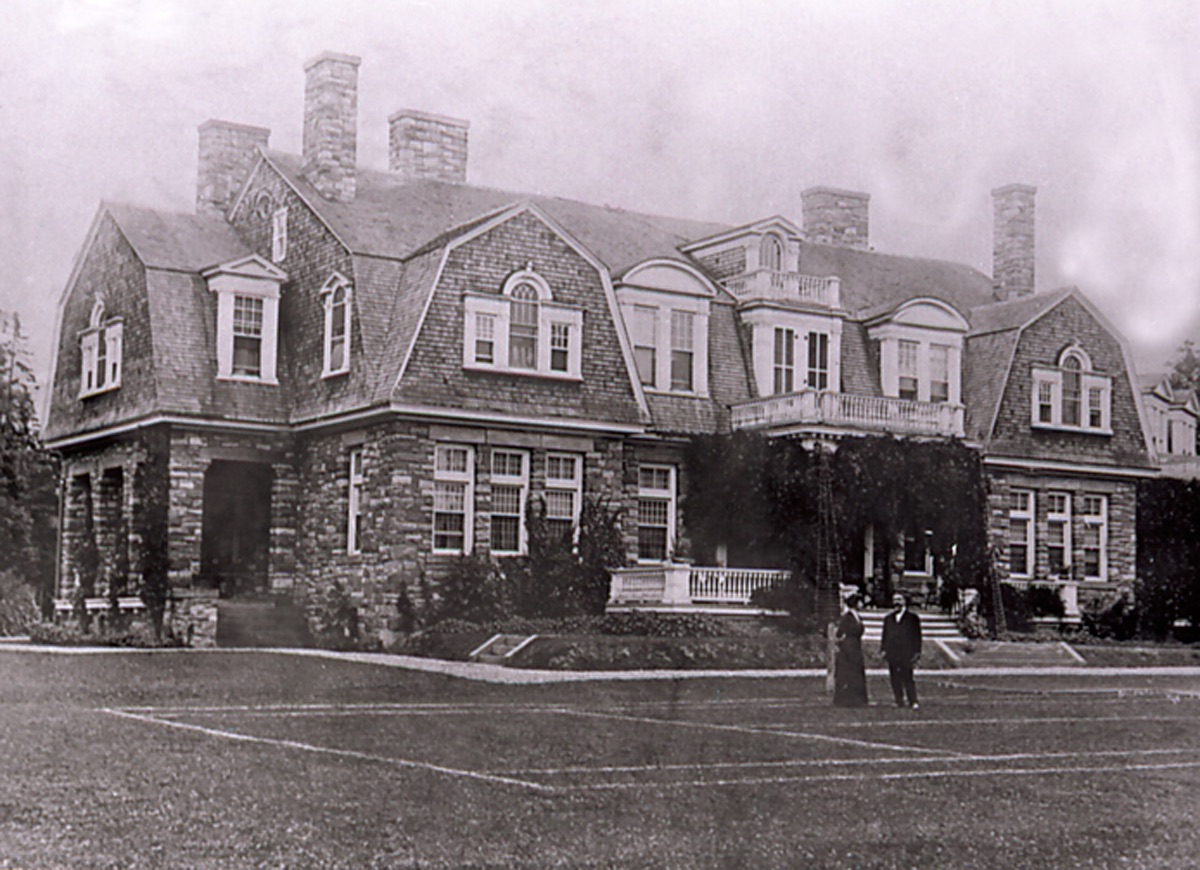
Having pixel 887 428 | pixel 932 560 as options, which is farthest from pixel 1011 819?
pixel 932 560

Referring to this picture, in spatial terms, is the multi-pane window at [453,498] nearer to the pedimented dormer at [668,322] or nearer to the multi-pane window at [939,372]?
the pedimented dormer at [668,322]

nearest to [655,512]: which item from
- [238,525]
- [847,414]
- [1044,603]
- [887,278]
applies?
[847,414]

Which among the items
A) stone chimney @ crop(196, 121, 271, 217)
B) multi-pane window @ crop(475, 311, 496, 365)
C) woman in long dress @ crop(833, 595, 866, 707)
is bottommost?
woman in long dress @ crop(833, 595, 866, 707)

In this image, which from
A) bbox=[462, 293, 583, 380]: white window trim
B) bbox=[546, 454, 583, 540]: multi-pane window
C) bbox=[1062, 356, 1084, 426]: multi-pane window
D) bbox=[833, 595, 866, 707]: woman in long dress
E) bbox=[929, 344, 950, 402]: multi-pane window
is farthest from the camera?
bbox=[1062, 356, 1084, 426]: multi-pane window

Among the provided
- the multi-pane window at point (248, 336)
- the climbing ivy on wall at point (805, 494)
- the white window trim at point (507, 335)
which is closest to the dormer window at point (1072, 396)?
the climbing ivy on wall at point (805, 494)

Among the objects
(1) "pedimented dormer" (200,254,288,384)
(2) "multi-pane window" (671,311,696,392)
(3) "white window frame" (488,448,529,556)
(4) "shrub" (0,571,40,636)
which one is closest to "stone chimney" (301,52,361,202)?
(1) "pedimented dormer" (200,254,288,384)

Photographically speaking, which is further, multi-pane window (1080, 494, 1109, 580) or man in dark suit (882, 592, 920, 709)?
multi-pane window (1080, 494, 1109, 580)

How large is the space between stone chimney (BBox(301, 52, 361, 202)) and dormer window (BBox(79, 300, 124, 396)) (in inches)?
151

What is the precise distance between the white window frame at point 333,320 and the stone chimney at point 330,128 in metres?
1.77

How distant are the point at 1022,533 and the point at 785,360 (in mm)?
5896

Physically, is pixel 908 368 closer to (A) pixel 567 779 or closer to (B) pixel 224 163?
(B) pixel 224 163

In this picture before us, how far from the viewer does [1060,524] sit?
105 ft

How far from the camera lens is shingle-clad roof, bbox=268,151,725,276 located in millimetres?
26047

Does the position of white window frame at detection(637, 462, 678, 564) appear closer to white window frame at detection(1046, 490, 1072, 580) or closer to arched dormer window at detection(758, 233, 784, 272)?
arched dormer window at detection(758, 233, 784, 272)
